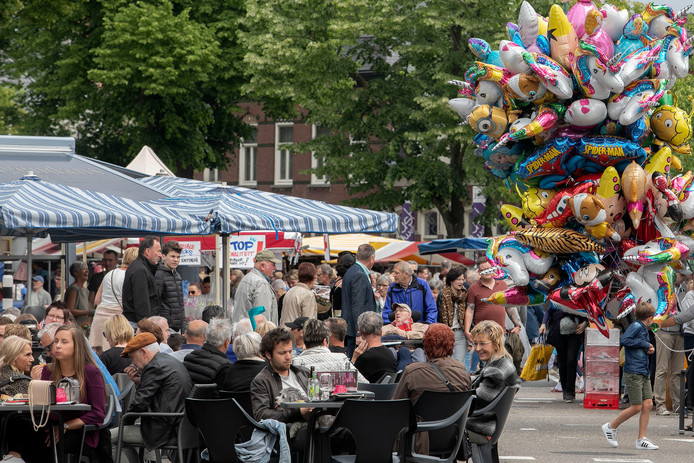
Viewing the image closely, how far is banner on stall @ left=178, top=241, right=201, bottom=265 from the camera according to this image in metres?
19.0

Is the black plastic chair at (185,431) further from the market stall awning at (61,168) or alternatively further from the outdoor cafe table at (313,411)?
the market stall awning at (61,168)

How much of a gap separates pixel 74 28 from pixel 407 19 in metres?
9.26

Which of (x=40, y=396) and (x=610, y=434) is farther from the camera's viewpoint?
(x=610, y=434)


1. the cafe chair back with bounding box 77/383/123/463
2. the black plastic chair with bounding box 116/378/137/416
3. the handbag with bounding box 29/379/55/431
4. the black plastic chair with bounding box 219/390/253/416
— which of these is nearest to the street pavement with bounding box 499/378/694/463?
the black plastic chair with bounding box 219/390/253/416

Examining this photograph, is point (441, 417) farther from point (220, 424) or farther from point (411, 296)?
point (411, 296)

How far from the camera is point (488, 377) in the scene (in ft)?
33.2

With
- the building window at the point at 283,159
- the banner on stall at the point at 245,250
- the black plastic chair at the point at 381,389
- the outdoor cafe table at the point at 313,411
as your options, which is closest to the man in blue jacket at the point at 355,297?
the black plastic chair at the point at 381,389

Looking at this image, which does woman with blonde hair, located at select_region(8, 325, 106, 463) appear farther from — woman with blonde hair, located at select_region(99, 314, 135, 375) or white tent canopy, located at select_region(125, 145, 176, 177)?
white tent canopy, located at select_region(125, 145, 176, 177)

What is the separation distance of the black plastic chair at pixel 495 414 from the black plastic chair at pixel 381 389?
758 mm

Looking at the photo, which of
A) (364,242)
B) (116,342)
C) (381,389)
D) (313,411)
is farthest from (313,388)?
(364,242)

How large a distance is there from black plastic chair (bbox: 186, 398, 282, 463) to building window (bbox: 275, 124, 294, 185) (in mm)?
42668

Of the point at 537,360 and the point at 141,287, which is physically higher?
the point at 141,287

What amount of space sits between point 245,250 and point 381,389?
9.89 meters

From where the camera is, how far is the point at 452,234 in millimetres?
34438
